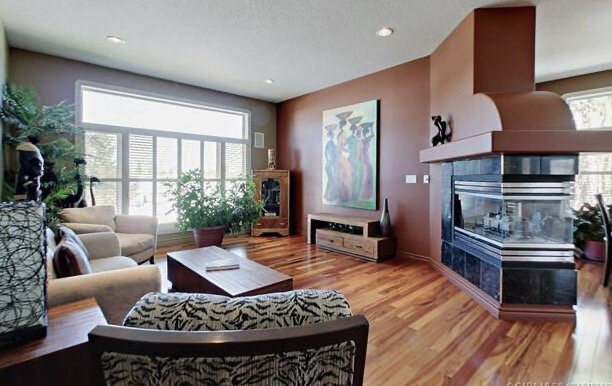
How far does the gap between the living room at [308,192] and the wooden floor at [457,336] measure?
2cm

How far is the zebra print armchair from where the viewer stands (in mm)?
547

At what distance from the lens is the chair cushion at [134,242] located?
126 inches

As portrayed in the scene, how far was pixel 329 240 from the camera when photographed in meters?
4.60

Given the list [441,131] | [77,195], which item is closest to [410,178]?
[441,131]

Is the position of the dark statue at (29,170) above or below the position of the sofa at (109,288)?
above

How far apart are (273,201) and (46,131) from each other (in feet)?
11.1

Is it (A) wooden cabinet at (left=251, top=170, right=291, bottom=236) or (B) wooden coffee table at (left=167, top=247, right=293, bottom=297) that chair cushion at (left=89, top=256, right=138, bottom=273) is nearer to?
(B) wooden coffee table at (left=167, top=247, right=293, bottom=297)

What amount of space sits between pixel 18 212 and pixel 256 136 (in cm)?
506

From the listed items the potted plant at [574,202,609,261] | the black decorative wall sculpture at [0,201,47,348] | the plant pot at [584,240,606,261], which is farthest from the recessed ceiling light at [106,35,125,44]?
the plant pot at [584,240,606,261]

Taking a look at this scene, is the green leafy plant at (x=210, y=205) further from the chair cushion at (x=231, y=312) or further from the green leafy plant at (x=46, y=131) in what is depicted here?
the chair cushion at (x=231, y=312)

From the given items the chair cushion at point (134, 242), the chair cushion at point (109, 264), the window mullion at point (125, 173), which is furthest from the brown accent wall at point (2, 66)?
the chair cushion at point (109, 264)

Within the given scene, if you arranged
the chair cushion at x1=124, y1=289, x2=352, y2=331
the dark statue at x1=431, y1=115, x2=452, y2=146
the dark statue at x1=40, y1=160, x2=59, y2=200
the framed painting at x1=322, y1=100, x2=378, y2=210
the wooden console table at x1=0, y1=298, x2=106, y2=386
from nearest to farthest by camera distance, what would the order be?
the chair cushion at x1=124, y1=289, x2=352, y2=331 → the wooden console table at x1=0, y1=298, x2=106, y2=386 → the dark statue at x1=431, y1=115, x2=452, y2=146 → the dark statue at x1=40, y1=160, x2=59, y2=200 → the framed painting at x1=322, y1=100, x2=378, y2=210

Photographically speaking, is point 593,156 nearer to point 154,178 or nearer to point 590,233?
point 590,233

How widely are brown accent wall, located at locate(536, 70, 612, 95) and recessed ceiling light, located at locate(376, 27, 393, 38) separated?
3.22 metres
